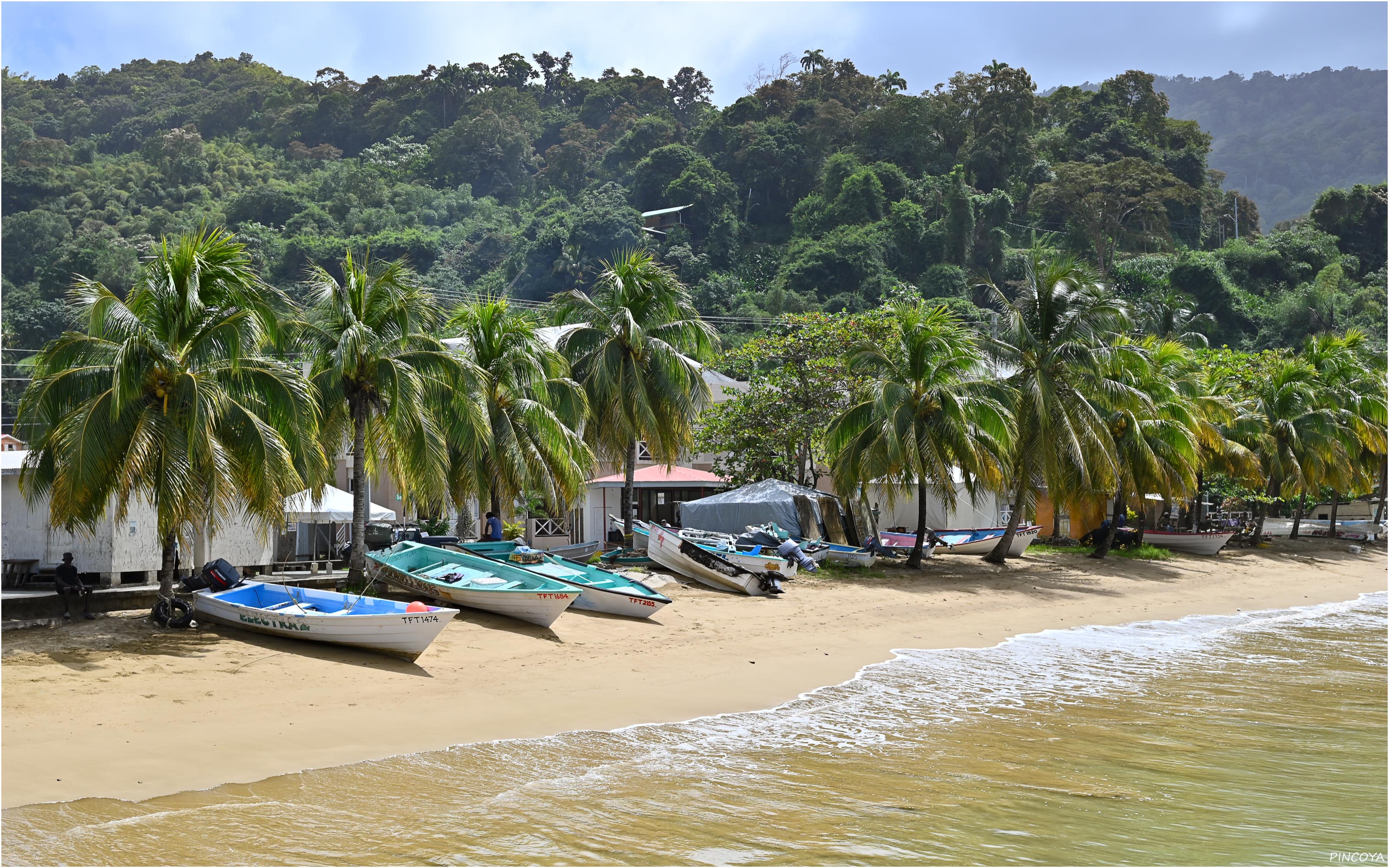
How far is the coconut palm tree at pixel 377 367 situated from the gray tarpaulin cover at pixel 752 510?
1060 cm

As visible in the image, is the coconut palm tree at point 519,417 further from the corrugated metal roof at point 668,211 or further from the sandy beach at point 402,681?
the corrugated metal roof at point 668,211

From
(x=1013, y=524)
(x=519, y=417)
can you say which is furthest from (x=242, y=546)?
(x=1013, y=524)

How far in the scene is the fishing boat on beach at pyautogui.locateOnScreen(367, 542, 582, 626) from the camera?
15.7 m

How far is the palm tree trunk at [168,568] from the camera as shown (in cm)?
1455

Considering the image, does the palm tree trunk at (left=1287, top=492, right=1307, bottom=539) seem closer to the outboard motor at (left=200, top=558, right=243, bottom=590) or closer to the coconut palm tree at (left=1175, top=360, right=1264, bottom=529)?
the coconut palm tree at (left=1175, top=360, right=1264, bottom=529)

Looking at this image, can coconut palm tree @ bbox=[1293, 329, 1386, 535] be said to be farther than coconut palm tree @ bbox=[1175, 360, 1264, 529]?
Yes

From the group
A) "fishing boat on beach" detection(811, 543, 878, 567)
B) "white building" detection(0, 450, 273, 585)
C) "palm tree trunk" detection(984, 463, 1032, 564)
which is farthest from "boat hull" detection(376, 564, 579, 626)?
"palm tree trunk" detection(984, 463, 1032, 564)

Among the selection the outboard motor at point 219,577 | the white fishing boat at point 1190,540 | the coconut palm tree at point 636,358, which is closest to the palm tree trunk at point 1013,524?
the coconut palm tree at point 636,358

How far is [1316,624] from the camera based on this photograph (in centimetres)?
2184

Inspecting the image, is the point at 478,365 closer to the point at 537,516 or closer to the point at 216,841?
the point at 537,516

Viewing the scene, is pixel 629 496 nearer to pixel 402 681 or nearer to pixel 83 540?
pixel 83 540

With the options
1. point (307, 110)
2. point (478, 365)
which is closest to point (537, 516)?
point (478, 365)

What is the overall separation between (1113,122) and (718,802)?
96.9 m

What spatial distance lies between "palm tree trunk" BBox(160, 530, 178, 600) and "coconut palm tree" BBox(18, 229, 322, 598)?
0.02 metres
